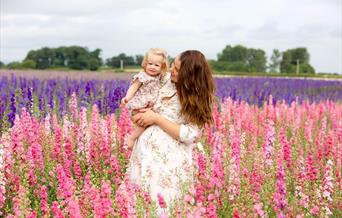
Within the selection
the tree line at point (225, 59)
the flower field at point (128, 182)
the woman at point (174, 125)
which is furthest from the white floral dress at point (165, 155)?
the tree line at point (225, 59)

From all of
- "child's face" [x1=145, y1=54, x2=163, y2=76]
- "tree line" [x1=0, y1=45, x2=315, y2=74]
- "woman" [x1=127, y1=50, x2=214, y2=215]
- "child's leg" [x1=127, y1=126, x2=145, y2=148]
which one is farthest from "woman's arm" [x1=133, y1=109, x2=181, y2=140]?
"tree line" [x1=0, y1=45, x2=315, y2=74]

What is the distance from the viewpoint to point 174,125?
3945 mm

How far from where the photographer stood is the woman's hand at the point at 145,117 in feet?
13.0

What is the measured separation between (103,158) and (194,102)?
5.33ft

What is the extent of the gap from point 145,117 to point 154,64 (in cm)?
40

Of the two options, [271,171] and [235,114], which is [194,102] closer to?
[271,171]

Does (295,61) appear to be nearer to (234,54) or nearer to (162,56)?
(234,54)

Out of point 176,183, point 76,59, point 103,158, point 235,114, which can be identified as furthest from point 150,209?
point 76,59

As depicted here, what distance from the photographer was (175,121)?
13.4 ft

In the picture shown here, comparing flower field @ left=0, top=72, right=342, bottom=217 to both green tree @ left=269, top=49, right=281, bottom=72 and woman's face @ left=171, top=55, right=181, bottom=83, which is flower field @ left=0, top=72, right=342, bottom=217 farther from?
green tree @ left=269, top=49, right=281, bottom=72

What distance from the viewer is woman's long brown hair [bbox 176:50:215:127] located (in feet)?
12.9

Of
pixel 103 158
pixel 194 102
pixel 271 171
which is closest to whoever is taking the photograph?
pixel 194 102

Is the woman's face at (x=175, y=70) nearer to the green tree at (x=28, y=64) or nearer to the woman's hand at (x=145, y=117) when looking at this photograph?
the woman's hand at (x=145, y=117)

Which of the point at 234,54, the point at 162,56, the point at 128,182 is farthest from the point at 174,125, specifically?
the point at 234,54
